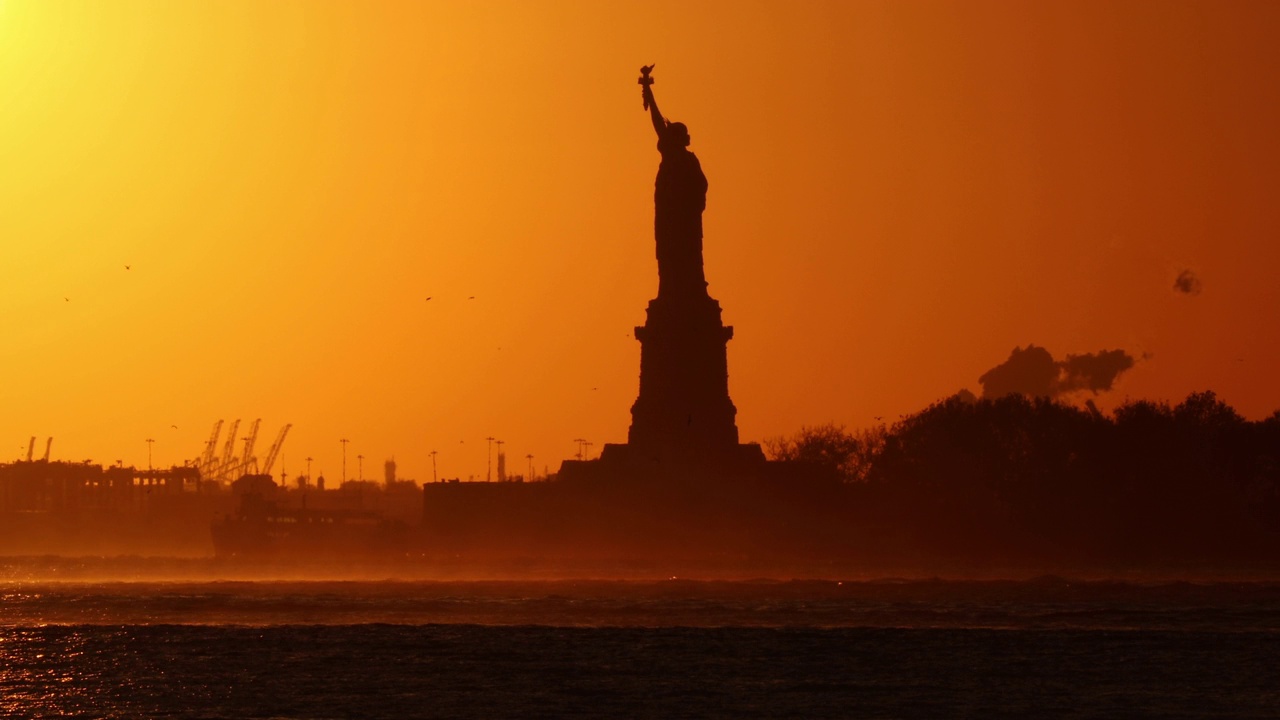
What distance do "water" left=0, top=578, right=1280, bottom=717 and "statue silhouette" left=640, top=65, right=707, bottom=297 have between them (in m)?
15.2

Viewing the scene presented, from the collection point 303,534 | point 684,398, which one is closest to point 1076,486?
point 684,398

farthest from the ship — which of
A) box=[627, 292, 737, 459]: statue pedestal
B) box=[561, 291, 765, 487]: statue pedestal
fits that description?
box=[627, 292, 737, 459]: statue pedestal

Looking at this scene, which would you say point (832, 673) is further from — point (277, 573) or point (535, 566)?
point (277, 573)

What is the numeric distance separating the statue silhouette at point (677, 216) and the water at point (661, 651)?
15151mm

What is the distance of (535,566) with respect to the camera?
287 ft

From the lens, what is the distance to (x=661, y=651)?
53.8 meters

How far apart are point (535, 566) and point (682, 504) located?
645 cm

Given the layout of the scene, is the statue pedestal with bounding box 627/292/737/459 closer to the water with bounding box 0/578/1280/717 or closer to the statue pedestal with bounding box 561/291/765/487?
the statue pedestal with bounding box 561/291/765/487

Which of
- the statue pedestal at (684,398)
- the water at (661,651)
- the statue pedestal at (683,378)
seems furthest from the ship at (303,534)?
the water at (661,651)

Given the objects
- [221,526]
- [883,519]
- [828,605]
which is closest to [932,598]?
[828,605]

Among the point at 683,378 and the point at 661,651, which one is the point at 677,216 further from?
the point at 661,651

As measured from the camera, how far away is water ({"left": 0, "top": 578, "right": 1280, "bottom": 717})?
4478 cm

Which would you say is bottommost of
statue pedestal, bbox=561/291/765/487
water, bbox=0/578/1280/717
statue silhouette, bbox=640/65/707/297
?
water, bbox=0/578/1280/717

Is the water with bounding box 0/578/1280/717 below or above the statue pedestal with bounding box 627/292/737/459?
below
